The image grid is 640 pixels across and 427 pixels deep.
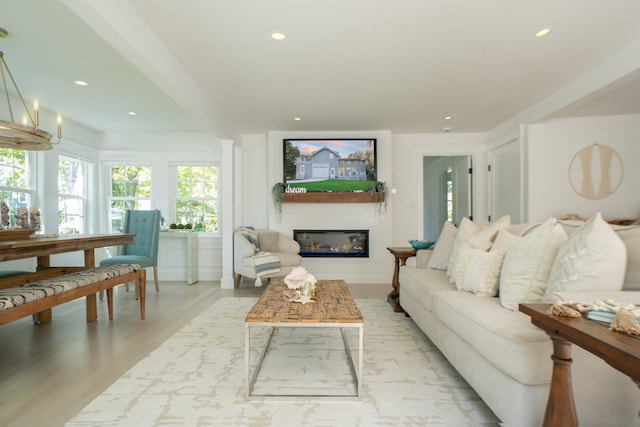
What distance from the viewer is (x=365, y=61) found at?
9.67ft

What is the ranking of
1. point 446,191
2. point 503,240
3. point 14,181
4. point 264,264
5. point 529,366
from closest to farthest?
1. point 529,366
2. point 503,240
3. point 14,181
4. point 264,264
5. point 446,191

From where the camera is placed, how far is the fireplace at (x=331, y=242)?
533 centimetres

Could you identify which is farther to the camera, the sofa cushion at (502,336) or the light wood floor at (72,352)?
the light wood floor at (72,352)

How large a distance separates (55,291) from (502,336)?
2828 millimetres

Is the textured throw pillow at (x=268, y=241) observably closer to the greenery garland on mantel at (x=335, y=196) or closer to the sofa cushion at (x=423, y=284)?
the greenery garland on mantel at (x=335, y=196)

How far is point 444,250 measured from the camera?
327 cm

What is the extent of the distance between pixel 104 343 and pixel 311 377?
70.0 inches

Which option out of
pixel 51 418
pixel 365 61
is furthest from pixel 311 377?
pixel 365 61

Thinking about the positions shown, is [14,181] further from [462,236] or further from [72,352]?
[462,236]

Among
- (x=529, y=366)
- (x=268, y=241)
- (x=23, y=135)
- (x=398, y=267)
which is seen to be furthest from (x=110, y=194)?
(x=529, y=366)

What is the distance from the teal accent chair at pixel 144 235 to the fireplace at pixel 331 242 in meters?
2.02

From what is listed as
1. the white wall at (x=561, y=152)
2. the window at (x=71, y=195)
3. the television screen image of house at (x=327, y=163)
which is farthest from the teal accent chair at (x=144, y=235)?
the white wall at (x=561, y=152)

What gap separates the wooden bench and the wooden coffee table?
1.42 m

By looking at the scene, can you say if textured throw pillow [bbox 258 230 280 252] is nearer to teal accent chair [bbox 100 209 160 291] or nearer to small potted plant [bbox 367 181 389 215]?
teal accent chair [bbox 100 209 160 291]
